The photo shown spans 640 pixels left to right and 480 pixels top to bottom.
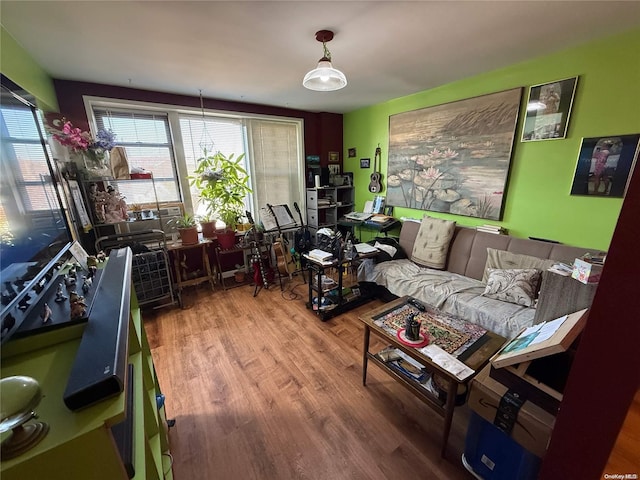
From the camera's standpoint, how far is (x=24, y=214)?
0.92 metres

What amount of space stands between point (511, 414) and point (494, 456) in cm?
31

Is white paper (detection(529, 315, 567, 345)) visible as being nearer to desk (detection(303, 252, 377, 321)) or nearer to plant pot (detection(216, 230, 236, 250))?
desk (detection(303, 252, 377, 321))

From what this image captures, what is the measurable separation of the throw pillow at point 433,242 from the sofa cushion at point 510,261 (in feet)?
1.37

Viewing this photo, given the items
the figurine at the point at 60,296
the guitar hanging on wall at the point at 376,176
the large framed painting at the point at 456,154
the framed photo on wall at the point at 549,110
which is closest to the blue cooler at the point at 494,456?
the figurine at the point at 60,296

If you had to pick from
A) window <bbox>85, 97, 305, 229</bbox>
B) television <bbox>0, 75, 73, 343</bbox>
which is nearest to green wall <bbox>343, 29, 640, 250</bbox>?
window <bbox>85, 97, 305, 229</bbox>

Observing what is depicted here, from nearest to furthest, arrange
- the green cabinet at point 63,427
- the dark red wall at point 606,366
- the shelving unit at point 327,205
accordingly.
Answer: the green cabinet at point 63,427 < the dark red wall at point 606,366 < the shelving unit at point 327,205

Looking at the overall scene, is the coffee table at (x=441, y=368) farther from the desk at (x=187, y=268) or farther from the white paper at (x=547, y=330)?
the desk at (x=187, y=268)

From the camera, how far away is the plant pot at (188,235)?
2.90 metres

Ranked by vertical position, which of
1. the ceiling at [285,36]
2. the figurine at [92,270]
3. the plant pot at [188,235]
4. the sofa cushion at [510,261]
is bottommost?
the sofa cushion at [510,261]

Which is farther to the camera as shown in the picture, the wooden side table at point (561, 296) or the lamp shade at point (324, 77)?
the lamp shade at point (324, 77)

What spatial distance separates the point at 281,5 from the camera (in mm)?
1428

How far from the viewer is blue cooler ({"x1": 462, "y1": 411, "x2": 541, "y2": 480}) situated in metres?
1.03

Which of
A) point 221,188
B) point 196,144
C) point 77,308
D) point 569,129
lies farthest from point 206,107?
point 569,129

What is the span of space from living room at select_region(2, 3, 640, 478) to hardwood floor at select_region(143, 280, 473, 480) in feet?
1.99
